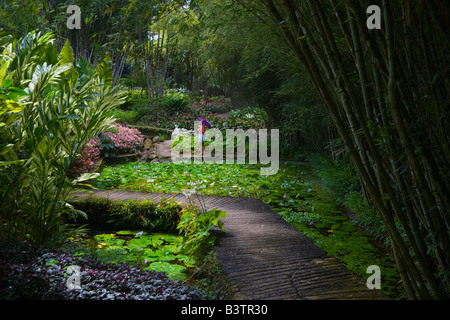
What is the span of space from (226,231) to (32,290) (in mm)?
1374

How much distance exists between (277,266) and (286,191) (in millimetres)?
2838

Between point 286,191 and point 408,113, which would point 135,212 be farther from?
point 408,113

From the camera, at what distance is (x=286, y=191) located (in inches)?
189

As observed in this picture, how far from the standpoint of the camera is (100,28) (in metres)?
8.41

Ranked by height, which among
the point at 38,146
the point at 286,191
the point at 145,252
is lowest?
the point at 145,252

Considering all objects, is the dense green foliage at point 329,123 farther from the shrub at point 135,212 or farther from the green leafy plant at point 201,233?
the green leafy plant at point 201,233

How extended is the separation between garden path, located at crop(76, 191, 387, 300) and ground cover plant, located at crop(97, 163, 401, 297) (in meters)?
0.49

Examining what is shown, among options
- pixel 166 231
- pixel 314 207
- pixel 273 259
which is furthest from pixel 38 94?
pixel 314 207

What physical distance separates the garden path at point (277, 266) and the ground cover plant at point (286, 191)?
0.49 metres

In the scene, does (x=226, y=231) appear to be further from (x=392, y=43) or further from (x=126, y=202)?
(x=392, y=43)

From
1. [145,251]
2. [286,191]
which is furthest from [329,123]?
[145,251]

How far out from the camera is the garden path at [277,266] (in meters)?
1.73

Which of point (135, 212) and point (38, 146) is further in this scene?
point (135, 212)

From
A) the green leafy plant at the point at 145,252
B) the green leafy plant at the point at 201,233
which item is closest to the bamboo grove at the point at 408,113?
the green leafy plant at the point at 201,233
